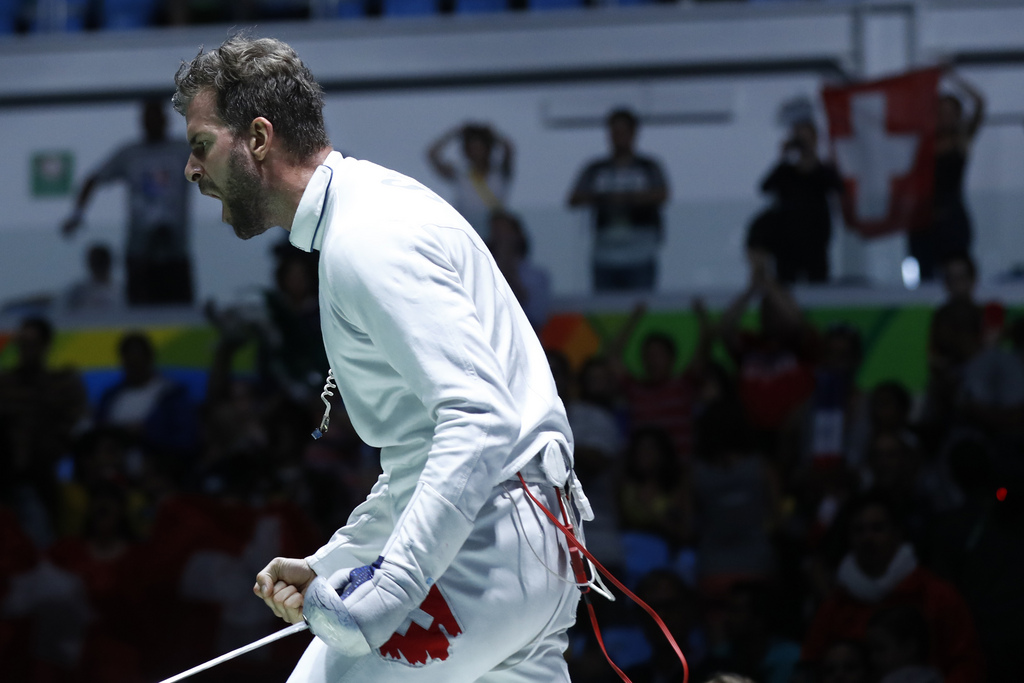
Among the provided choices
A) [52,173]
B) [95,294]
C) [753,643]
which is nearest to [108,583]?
[95,294]

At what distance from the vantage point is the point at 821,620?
3922mm

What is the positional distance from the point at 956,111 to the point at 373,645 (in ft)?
17.6

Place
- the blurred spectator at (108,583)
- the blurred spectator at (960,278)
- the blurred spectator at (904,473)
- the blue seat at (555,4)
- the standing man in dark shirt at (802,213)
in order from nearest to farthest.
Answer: the blurred spectator at (904,473), the blurred spectator at (108,583), the blurred spectator at (960,278), the standing man in dark shirt at (802,213), the blue seat at (555,4)

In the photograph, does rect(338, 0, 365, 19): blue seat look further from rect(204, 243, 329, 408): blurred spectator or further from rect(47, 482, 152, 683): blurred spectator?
rect(47, 482, 152, 683): blurred spectator

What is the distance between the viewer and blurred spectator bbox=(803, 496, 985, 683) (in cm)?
366

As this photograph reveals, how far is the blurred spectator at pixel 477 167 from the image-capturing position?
20.2 ft

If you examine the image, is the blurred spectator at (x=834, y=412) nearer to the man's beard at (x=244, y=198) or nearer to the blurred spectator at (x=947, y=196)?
the blurred spectator at (x=947, y=196)

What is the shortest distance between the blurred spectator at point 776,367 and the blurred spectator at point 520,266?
0.89 m

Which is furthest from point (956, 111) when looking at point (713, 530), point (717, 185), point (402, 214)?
point (402, 214)

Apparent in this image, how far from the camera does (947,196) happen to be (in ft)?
18.8

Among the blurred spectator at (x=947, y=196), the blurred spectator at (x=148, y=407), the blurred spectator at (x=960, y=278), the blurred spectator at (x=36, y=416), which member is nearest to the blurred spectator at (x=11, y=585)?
the blurred spectator at (x=36, y=416)

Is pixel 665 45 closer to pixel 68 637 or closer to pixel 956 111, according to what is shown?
pixel 956 111

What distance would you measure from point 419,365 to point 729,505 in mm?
3518

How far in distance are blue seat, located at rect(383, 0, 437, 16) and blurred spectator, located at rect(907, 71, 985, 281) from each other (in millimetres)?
3201
